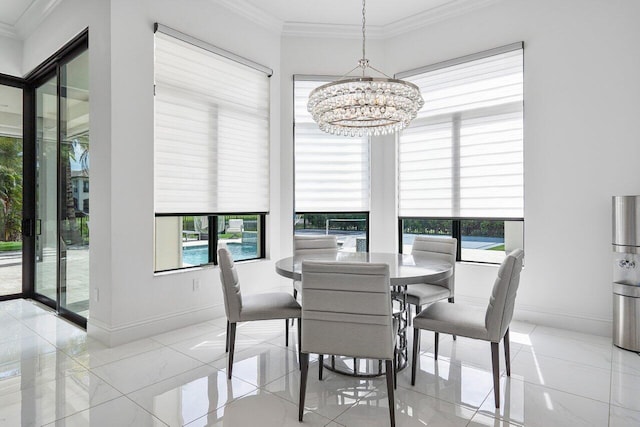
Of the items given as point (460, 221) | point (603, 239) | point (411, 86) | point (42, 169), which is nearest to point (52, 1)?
point (42, 169)

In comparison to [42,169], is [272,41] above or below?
above

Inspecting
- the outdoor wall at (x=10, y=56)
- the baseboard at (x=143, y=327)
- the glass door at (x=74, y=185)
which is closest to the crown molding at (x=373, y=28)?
the glass door at (x=74, y=185)

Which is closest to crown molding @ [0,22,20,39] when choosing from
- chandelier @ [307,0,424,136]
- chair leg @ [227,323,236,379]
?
chandelier @ [307,0,424,136]

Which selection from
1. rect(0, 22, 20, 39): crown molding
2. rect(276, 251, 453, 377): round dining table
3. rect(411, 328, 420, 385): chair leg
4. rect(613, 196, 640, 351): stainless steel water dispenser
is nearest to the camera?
rect(276, 251, 453, 377): round dining table

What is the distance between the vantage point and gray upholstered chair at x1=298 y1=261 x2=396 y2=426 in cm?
197

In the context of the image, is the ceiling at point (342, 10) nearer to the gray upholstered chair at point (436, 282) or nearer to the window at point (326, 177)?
the window at point (326, 177)

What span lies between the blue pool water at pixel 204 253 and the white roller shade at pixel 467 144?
1983 mm

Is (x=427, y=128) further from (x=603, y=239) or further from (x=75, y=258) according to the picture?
(x=75, y=258)

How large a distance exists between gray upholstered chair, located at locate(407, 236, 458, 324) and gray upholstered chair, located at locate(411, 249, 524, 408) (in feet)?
1.83

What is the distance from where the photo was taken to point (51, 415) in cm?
211

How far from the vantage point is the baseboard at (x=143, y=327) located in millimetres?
3169

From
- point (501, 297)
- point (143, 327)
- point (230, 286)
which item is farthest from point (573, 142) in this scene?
point (143, 327)

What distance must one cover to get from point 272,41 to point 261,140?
4.14 ft

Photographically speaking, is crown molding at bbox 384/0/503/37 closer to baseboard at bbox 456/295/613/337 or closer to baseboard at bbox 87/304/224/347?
baseboard at bbox 456/295/613/337
